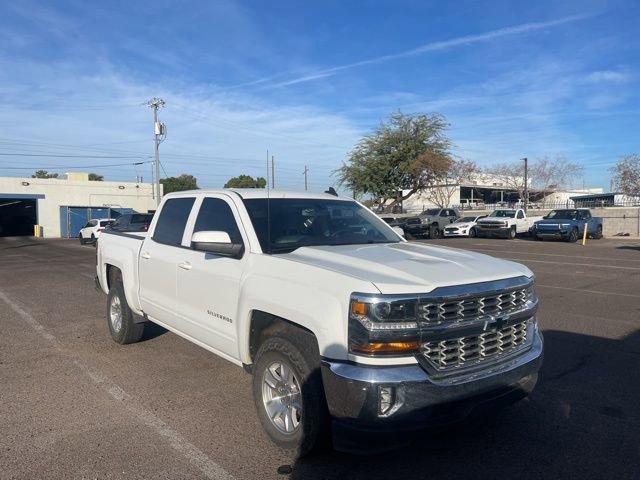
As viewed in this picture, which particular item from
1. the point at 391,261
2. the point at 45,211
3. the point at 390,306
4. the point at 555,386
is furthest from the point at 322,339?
the point at 45,211

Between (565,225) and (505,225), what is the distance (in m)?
3.67

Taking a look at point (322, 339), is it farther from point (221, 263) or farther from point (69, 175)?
point (69, 175)

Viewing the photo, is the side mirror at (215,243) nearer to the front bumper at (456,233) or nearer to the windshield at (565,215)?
the windshield at (565,215)

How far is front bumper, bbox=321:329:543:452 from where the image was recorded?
333 cm

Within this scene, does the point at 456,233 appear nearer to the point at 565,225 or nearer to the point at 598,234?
the point at 565,225

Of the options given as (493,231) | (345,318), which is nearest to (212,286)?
(345,318)

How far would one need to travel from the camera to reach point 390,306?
11.2ft

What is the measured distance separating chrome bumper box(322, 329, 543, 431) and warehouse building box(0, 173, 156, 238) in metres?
47.7

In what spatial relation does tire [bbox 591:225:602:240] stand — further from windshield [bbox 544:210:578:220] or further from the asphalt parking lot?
the asphalt parking lot

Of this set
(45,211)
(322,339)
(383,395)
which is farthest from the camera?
(45,211)

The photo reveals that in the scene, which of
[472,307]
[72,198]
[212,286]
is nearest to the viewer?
[472,307]

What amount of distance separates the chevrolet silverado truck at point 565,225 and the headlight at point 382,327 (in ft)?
95.8

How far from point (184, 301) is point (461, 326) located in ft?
9.08

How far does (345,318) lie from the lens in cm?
349
